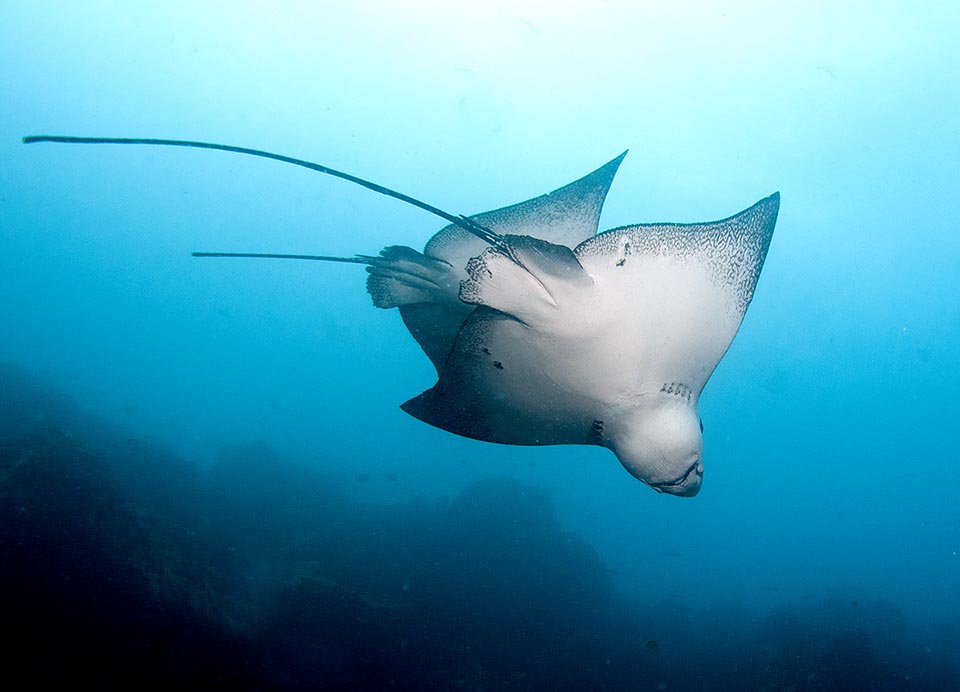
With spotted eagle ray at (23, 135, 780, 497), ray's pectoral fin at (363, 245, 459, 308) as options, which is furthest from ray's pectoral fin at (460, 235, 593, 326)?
ray's pectoral fin at (363, 245, 459, 308)

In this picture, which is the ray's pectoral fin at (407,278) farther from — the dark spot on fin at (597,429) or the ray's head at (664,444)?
the ray's head at (664,444)

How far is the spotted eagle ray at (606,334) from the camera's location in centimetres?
291

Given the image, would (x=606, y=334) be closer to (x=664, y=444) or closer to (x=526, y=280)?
(x=526, y=280)

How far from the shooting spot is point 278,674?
8.69m

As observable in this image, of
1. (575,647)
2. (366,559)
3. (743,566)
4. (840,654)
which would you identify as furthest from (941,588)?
(366,559)

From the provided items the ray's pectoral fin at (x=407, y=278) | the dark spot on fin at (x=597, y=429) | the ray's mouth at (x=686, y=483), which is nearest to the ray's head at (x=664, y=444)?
the ray's mouth at (x=686, y=483)

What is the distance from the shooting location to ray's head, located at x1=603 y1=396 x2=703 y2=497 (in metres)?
2.94

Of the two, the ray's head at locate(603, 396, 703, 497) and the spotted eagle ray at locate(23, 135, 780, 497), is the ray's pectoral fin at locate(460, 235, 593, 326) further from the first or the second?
the ray's head at locate(603, 396, 703, 497)

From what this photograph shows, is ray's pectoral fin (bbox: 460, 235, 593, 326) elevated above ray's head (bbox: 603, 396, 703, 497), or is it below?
above

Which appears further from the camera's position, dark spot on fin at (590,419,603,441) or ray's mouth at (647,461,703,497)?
dark spot on fin at (590,419,603,441)

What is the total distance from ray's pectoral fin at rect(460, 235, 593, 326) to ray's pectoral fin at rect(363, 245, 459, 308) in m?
0.80

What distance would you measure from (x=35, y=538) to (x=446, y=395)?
30.4 ft

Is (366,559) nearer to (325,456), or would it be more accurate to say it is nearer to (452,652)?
(452,652)

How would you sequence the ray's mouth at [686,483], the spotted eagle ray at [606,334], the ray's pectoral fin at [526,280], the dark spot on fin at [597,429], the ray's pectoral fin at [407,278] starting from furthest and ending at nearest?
the ray's pectoral fin at [407,278] → the dark spot on fin at [597,429] → the ray's mouth at [686,483] → the spotted eagle ray at [606,334] → the ray's pectoral fin at [526,280]
